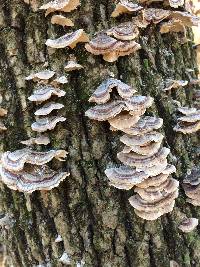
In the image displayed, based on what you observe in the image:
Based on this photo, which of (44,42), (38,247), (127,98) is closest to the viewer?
(127,98)

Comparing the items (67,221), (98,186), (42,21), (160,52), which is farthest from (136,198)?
(42,21)

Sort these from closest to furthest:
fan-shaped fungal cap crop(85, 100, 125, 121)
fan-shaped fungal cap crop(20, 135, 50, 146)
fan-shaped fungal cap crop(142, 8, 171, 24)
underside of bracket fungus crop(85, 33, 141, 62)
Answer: fan-shaped fungal cap crop(85, 100, 125, 121) < underside of bracket fungus crop(85, 33, 141, 62) < fan-shaped fungal cap crop(20, 135, 50, 146) < fan-shaped fungal cap crop(142, 8, 171, 24)

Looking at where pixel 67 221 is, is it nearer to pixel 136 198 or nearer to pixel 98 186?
pixel 98 186

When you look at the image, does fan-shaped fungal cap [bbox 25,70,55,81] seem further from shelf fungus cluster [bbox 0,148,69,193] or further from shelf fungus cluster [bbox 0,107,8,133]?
shelf fungus cluster [bbox 0,148,69,193]

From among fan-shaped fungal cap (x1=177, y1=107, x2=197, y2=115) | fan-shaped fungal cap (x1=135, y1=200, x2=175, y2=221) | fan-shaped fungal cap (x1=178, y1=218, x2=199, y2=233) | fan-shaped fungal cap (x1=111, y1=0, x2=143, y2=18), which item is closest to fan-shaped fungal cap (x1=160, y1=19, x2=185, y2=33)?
fan-shaped fungal cap (x1=111, y1=0, x2=143, y2=18)

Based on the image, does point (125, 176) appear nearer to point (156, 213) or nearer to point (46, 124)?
point (156, 213)

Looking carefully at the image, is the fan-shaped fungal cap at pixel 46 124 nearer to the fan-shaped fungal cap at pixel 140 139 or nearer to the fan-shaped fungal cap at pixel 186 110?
the fan-shaped fungal cap at pixel 140 139

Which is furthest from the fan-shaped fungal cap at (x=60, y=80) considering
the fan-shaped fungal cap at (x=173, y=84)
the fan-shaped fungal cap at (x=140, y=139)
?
the fan-shaped fungal cap at (x=173, y=84)
